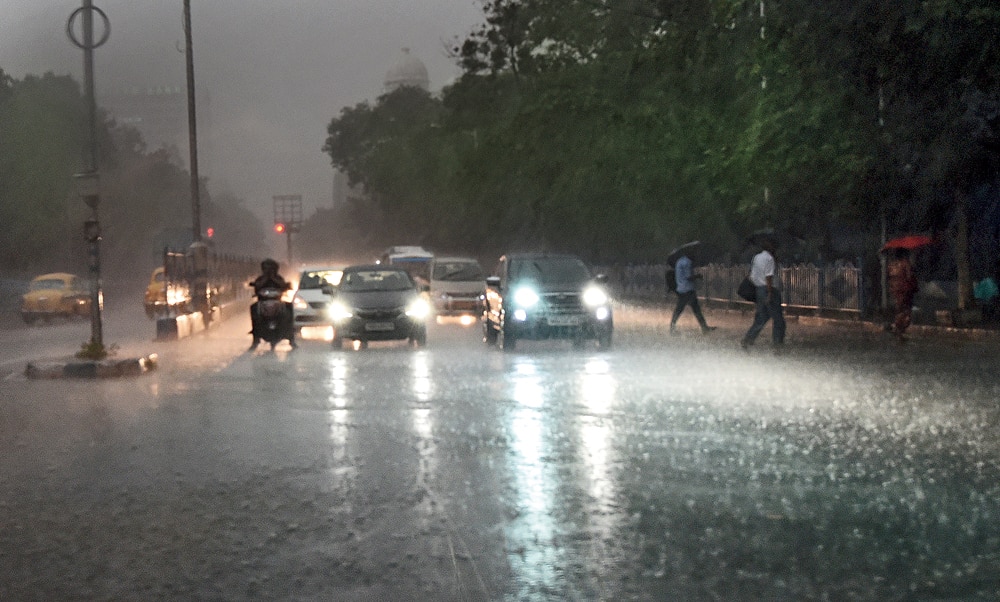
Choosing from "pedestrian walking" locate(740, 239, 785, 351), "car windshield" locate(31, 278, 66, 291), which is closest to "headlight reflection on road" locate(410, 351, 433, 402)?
"pedestrian walking" locate(740, 239, 785, 351)

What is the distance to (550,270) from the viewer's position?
26.7 meters

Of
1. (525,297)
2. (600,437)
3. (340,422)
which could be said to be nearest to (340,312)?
(525,297)

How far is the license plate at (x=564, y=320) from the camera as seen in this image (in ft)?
82.2

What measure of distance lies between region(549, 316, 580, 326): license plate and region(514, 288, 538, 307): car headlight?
45 cm

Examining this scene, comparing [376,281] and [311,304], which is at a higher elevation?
[376,281]

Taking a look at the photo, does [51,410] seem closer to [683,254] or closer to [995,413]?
[995,413]

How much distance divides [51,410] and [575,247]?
57509 mm

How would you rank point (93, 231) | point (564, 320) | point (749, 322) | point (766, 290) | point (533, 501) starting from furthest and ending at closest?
point (749, 322)
point (564, 320)
point (766, 290)
point (93, 231)
point (533, 501)

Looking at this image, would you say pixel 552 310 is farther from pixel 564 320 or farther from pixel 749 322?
pixel 749 322

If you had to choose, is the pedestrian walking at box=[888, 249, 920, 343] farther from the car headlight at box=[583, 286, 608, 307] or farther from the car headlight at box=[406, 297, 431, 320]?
the car headlight at box=[406, 297, 431, 320]

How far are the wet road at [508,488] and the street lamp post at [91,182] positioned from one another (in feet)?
11.4

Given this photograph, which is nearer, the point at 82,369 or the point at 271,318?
the point at 82,369

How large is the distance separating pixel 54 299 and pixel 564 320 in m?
23.6

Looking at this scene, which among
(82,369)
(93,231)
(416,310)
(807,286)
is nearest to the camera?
(82,369)
